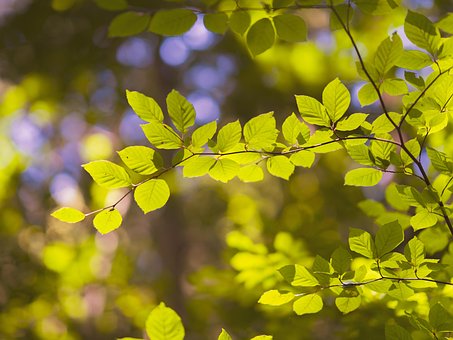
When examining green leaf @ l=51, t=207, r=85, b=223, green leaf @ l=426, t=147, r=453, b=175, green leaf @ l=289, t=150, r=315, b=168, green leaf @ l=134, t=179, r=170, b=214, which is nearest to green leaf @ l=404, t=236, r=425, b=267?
green leaf @ l=426, t=147, r=453, b=175

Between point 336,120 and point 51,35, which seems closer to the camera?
point 336,120

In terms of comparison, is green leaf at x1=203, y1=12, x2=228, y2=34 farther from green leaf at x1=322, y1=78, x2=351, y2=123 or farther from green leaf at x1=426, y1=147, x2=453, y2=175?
green leaf at x1=426, y1=147, x2=453, y2=175

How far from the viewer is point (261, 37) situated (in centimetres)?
107

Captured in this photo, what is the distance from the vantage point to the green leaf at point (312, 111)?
92cm

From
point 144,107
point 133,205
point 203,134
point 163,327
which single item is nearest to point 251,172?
point 203,134

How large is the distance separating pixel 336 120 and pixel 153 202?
376 mm

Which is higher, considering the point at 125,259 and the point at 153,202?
the point at 153,202

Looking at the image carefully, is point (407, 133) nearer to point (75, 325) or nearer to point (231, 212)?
point (231, 212)

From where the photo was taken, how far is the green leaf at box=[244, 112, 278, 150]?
3.02ft

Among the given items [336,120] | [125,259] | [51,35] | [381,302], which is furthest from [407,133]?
[51,35]

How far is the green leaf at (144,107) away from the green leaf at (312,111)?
0.84 ft

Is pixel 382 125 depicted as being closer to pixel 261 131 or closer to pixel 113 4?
pixel 261 131

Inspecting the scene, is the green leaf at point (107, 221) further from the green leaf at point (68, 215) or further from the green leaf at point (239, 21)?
the green leaf at point (239, 21)

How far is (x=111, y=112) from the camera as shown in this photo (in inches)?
238
